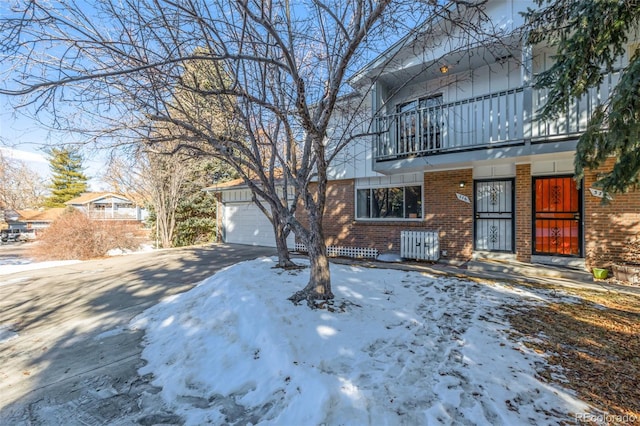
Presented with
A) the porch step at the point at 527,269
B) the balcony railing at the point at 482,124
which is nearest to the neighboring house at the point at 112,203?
the balcony railing at the point at 482,124

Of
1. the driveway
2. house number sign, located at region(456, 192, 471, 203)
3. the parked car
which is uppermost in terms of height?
house number sign, located at region(456, 192, 471, 203)

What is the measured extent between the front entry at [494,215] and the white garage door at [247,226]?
700 centimetres

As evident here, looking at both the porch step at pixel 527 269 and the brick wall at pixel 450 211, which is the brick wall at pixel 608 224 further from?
the brick wall at pixel 450 211

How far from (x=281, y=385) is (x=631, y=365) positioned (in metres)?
3.56

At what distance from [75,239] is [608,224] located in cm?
1810

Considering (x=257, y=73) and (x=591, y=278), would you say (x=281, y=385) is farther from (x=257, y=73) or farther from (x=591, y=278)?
(x=591, y=278)

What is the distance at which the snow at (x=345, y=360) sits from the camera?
2430 millimetres

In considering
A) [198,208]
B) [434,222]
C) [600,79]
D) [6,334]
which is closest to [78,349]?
[6,334]

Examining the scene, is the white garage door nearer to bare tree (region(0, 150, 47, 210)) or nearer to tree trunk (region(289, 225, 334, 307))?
tree trunk (region(289, 225, 334, 307))

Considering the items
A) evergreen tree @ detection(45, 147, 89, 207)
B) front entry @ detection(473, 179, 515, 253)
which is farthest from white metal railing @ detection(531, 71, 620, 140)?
evergreen tree @ detection(45, 147, 89, 207)

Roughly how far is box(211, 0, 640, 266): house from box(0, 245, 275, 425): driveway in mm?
5882

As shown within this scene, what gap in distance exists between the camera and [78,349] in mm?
3938

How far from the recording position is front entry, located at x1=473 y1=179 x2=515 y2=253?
823 cm

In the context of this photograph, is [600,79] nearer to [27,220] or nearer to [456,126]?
[456,126]
